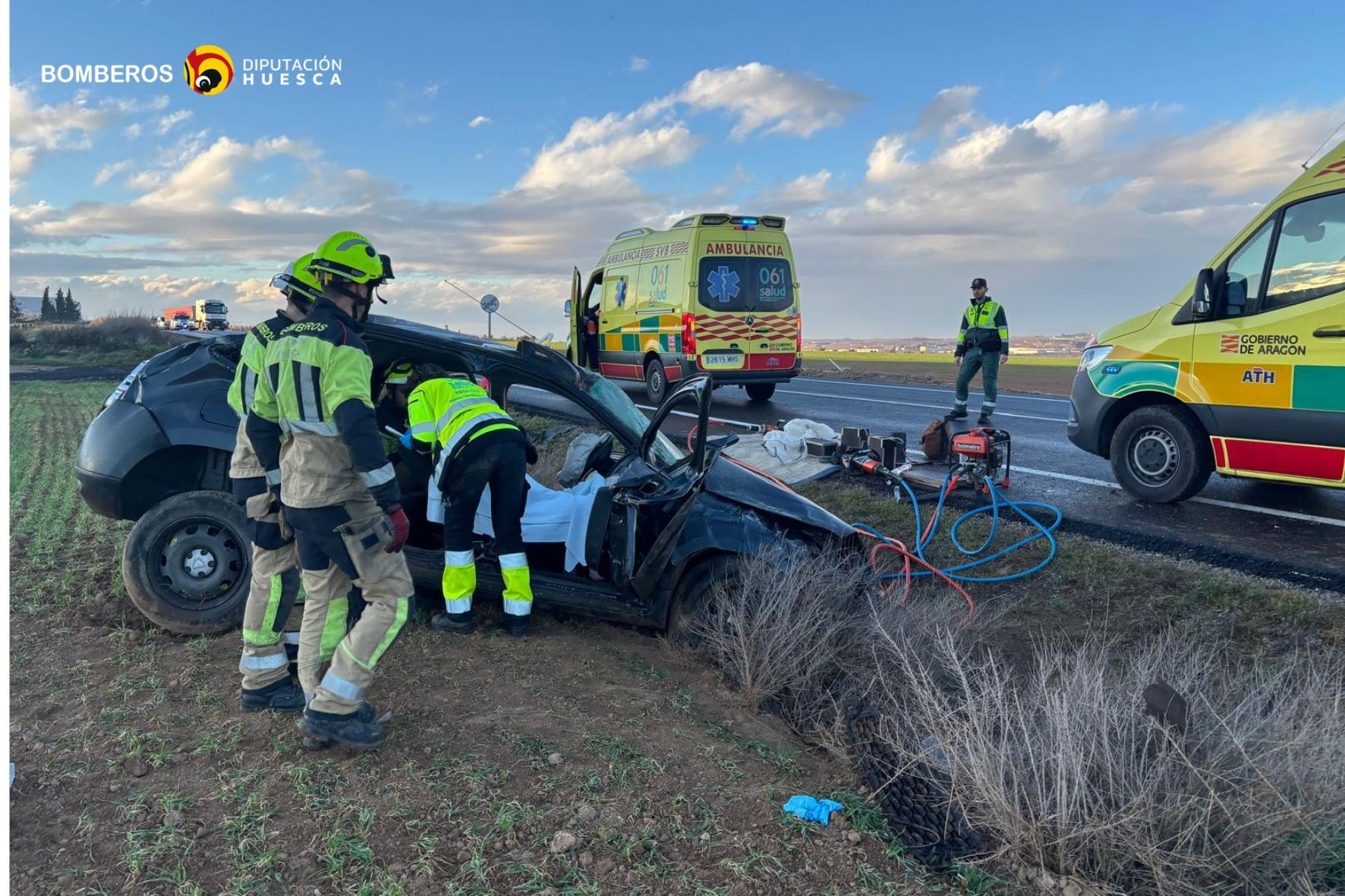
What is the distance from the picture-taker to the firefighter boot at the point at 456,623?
426 cm

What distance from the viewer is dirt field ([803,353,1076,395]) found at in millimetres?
19281

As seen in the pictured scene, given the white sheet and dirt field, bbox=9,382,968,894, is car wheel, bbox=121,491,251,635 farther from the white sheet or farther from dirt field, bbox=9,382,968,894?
the white sheet

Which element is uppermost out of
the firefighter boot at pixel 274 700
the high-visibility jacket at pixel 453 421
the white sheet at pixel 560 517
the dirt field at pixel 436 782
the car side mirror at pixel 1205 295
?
the car side mirror at pixel 1205 295

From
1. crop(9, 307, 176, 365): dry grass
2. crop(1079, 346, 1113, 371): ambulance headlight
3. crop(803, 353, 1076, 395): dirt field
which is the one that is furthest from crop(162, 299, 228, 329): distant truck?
crop(1079, 346, 1113, 371): ambulance headlight

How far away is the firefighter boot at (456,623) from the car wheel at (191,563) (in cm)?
98

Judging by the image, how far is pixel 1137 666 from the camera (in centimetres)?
330

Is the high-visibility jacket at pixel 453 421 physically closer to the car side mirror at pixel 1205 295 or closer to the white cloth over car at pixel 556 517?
the white cloth over car at pixel 556 517

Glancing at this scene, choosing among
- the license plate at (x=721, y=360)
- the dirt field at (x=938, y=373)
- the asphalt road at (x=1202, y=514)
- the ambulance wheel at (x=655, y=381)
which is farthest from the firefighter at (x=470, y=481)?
the dirt field at (x=938, y=373)

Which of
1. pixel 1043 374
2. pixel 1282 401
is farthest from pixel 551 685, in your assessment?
pixel 1043 374

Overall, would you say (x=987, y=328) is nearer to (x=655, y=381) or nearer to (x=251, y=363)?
(x=655, y=381)

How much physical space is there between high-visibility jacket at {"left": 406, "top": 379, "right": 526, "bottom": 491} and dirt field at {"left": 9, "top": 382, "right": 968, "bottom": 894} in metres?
0.91

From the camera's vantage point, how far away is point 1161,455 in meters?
6.74

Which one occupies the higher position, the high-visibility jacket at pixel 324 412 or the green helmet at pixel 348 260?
the green helmet at pixel 348 260

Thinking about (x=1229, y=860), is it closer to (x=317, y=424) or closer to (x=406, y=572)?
(x=406, y=572)
